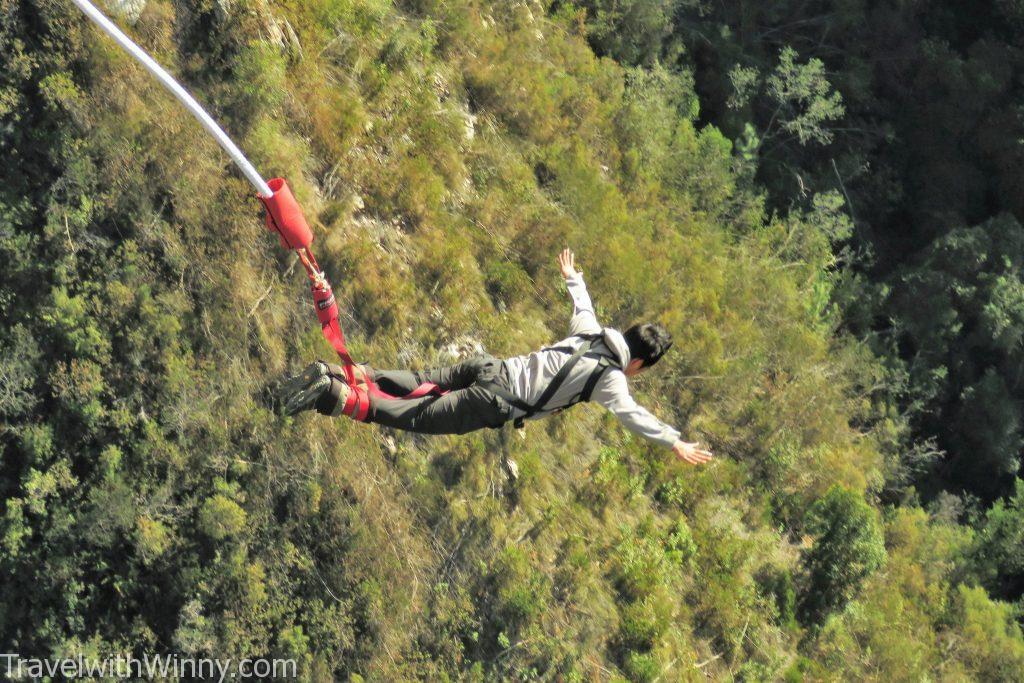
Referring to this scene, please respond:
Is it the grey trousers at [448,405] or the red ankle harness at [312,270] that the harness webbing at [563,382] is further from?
the red ankle harness at [312,270]

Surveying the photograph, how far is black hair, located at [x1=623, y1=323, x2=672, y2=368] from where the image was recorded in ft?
28.2

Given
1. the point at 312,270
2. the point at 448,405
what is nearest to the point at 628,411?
the point at 448,405

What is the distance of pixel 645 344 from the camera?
8.60 meters

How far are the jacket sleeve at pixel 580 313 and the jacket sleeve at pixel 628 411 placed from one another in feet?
1.58

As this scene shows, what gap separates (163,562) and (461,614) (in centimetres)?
298

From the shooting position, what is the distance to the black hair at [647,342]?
8.59m

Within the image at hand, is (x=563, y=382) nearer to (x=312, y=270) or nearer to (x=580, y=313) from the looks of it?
(x=580, y=313)

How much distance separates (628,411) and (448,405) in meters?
1.44

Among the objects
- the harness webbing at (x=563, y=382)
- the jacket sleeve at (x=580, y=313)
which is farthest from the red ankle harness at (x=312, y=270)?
the jacket sleeve at (x=580, y=313)

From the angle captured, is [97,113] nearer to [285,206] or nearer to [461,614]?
[285,206]

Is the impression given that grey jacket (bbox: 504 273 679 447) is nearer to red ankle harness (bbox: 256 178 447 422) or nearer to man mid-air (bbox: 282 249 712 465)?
man mid-air (bbox: 282 249 712 465)

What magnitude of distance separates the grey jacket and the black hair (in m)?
0.13

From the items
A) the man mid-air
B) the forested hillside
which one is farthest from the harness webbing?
the forested hillside

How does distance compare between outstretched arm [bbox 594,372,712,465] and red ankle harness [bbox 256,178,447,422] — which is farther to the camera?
outstretched arm [bbox 594,372,712,465]
